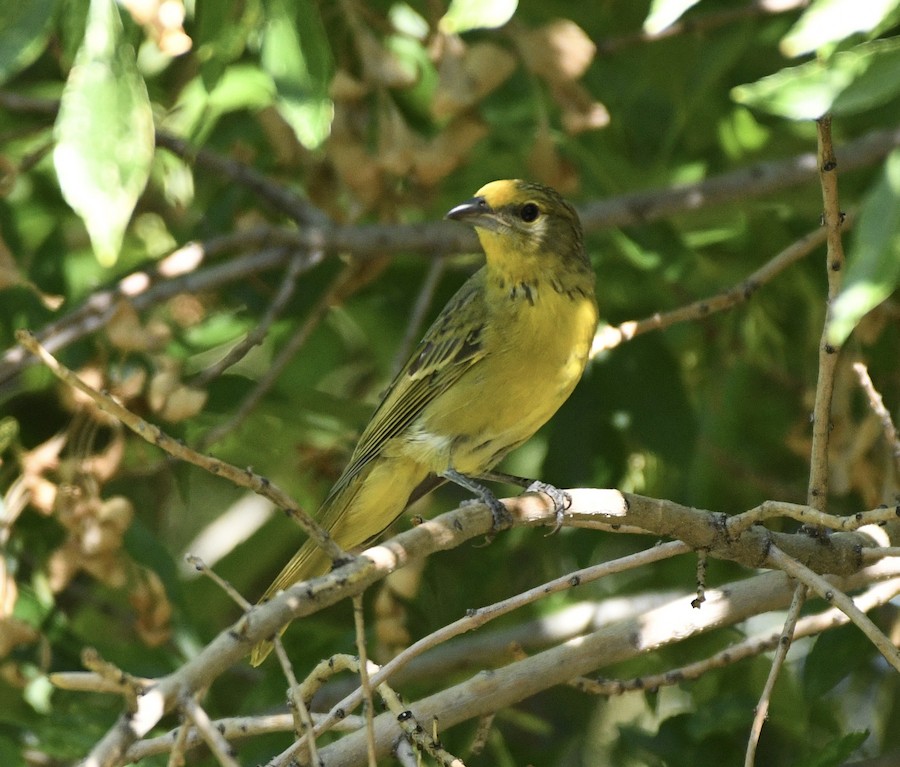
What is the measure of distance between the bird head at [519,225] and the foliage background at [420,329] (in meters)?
0.15

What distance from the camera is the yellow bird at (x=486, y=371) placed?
14.7ft

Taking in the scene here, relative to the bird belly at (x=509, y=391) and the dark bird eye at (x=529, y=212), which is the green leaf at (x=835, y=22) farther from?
the dark bird eye at (x=529, y=212)

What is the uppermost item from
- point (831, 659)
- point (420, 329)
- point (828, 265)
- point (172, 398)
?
point (420, 329)

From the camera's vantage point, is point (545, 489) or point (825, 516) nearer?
point (825, 516)

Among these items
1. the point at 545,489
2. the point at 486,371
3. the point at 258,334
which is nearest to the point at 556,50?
the point at 486,371

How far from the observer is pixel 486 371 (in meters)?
4.58

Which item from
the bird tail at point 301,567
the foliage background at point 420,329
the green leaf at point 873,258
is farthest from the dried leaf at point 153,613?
the green leaf at point 873,258

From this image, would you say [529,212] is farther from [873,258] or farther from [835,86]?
[873,258]

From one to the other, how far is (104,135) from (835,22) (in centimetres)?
140

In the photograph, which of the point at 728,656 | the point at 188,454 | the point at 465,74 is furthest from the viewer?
the point at 465,74

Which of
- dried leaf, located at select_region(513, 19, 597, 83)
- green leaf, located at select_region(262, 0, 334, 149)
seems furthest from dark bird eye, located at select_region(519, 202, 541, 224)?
green leaf, located at select_region(262, 0, 334, 149)

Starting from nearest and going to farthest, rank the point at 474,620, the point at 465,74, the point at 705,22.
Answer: the point at 474,620
the point at 465,74
the point at 705,22

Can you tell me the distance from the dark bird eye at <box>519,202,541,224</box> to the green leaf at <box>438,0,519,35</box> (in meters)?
2.30

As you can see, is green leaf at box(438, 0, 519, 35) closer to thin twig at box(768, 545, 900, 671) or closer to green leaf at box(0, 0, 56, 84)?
green leaf at box(0, 0, 56, 84)
